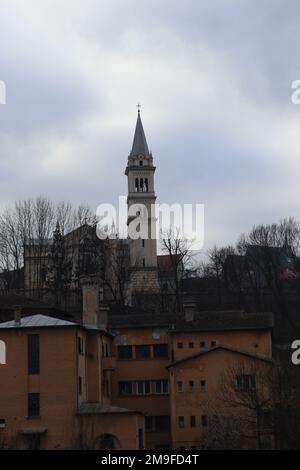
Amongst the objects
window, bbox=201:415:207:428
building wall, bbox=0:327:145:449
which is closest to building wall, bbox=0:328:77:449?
building wall, bbox=0:327:145:449

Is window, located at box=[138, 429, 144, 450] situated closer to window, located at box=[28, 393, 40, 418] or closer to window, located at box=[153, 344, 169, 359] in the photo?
window, located at box=[28, 393, 40, 418]

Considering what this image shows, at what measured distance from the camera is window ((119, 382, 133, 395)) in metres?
66.2

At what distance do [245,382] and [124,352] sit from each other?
11751mm

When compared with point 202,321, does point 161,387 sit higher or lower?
lower

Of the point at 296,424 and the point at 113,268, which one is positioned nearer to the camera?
the point at 296,424

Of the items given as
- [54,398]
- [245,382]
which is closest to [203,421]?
[245,382]

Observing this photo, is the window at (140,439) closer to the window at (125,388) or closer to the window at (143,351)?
the window at (125,388)

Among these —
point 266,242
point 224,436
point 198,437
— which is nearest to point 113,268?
point 266,242

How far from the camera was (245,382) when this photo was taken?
58.2 m

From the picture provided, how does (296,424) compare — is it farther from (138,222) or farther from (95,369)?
(138,222)

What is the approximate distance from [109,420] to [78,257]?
37.1 meters

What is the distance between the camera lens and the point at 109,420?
53.3 metres

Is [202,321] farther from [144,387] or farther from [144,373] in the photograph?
[144,387]
